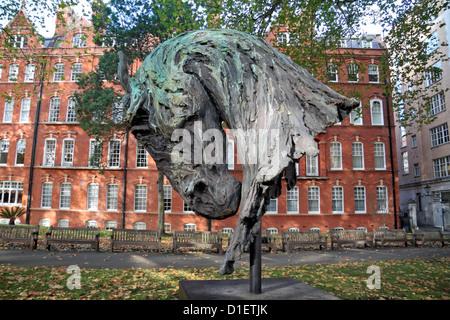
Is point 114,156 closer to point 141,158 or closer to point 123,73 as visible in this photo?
point 141,158

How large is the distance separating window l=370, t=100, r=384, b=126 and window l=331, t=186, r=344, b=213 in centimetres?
667

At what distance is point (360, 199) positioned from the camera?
2486cm

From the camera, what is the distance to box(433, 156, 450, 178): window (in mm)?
26359

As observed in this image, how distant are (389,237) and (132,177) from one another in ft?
59.4

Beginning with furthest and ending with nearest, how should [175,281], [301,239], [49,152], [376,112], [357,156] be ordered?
[376,112] → [357,156] → [49,152] → [301,239] → [175,281]

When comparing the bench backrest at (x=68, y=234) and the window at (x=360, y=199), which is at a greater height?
the window at (x=360, y=199)

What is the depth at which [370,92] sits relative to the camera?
26156 mm

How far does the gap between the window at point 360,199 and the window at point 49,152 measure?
82.1 feet

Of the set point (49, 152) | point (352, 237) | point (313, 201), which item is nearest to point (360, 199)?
point (313, 201)

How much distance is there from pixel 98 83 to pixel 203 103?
16.8 metres

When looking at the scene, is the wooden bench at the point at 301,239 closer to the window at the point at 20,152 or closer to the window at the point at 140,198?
the window at the point at 140,198

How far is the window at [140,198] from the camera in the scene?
78.7ft

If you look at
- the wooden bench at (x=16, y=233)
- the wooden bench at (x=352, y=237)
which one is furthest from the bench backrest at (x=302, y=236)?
the wooden bench at (x=16, y=233)

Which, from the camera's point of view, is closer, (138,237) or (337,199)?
(138,237)
